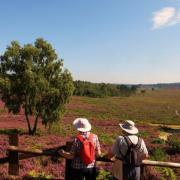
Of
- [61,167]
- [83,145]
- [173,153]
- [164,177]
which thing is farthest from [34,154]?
[173,153]

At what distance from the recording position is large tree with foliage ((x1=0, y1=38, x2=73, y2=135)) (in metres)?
30.0

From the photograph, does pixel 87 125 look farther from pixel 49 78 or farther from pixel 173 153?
pixel 49 78

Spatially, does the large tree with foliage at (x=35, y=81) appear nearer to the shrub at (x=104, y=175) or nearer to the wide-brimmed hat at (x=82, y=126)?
the shrub at (x=104, y=175)

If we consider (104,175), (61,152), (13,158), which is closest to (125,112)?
(104,175)

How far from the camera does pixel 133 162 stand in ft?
23.8

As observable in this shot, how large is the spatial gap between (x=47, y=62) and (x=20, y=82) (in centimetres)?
329

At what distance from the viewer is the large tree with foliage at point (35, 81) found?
98.5ft

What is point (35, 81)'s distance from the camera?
30.5 m

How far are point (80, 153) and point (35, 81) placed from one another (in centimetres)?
2381

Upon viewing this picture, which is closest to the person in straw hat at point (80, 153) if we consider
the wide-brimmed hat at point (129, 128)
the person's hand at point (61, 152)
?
the person's hand at point (61, 152)

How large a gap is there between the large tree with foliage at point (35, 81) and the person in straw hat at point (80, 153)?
22.8m

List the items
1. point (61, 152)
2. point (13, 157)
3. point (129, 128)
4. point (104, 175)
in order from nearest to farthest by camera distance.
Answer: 1. point (129, 128)
2. point (61, 152)
3. point (13, 157)
4. point (104, 175)

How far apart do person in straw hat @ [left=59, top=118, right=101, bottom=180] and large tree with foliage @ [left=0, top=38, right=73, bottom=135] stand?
22.8 metres

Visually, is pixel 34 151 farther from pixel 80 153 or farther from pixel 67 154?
pixel 80 153
